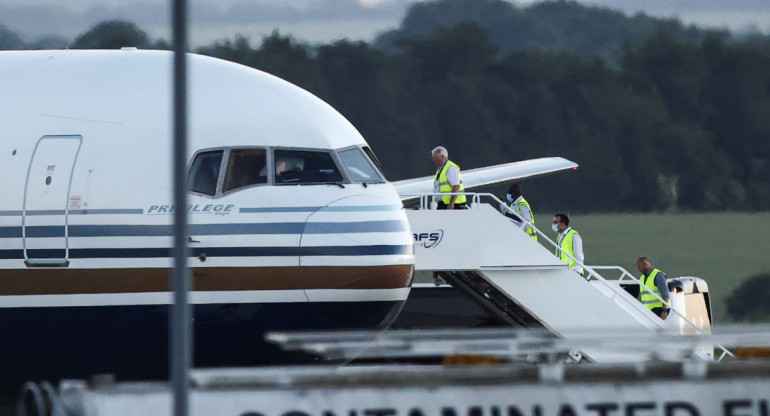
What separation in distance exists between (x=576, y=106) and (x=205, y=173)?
34895 millimetres

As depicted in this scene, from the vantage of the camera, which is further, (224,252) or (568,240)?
(568,240)

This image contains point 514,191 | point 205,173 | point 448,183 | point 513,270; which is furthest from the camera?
point 514,191

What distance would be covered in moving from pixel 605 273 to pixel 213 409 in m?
33.1

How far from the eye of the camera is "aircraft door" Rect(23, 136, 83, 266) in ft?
43.0

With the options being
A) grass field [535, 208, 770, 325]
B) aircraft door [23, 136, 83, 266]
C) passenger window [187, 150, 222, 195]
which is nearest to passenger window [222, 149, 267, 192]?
passenger window [187, 150, 222, 195]

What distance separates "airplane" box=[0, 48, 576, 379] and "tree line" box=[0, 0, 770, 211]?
2613 cm

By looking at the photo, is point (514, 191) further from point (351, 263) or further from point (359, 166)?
point (351, 263)

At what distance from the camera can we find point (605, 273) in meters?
39.8

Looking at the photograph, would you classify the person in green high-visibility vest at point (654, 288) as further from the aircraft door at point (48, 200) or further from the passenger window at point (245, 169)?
the aircraft door at point (48, 200)

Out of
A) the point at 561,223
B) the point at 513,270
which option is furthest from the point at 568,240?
the point at 513,270

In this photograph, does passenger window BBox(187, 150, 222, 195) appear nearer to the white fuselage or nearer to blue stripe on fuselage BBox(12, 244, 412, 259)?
the white fuselage

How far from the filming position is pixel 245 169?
13.5m

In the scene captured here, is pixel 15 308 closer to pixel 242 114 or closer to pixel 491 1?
pixel 242 114

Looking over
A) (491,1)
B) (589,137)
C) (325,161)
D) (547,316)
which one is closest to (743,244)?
(589,137)
